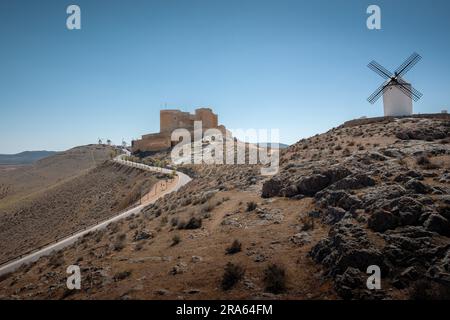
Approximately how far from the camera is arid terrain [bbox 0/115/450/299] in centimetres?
848

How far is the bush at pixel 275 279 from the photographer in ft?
27.8

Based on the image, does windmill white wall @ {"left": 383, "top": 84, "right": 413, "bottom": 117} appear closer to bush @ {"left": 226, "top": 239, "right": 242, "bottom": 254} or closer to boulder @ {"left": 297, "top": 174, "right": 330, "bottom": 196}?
boulder @ {"left": 297, "top": 174, "right": 330, "bottom": 196}

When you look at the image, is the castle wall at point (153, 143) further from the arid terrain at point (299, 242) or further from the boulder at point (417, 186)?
the boulder at point (417, 186)

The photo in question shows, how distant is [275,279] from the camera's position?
339 inches

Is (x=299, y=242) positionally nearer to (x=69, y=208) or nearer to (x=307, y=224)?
(x=307, y=224)

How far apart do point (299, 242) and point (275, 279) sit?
282 centimetres

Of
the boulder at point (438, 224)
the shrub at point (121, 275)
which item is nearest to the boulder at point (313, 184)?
the boulder at point (438, 224)

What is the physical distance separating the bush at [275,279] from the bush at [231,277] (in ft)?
2.49

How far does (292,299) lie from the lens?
8023 millimetres

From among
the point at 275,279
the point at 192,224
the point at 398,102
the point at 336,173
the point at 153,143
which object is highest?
the point at 398,102

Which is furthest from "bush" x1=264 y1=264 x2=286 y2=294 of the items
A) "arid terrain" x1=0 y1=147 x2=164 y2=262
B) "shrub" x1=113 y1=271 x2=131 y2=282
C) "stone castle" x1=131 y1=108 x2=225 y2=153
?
"stone castle" x1=131 y1=108 x2=225 y2=153

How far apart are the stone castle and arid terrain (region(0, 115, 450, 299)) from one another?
45629mm

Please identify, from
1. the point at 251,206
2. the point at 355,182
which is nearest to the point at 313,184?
the point at 355,182
